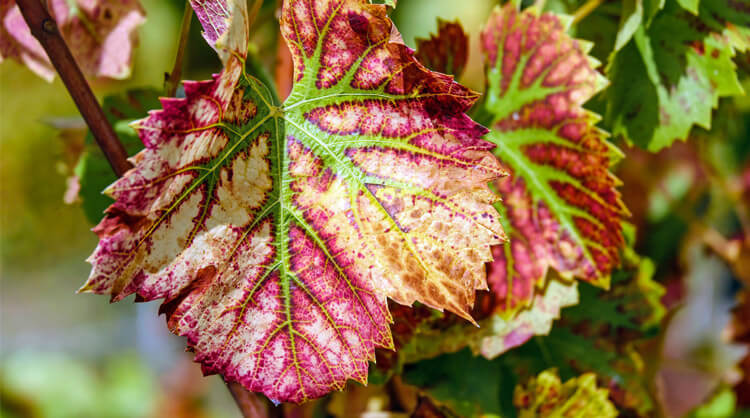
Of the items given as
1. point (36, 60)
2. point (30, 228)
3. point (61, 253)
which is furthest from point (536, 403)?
point (61, 253)

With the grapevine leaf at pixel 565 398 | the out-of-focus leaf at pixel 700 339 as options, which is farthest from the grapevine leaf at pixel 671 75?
the out-of-focus leaf at pixel 700 339

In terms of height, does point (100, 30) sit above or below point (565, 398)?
above

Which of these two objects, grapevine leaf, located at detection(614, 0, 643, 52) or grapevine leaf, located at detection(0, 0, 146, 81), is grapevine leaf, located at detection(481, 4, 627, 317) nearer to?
grapevine leaf, located at detection(614, 0, 643, 52)

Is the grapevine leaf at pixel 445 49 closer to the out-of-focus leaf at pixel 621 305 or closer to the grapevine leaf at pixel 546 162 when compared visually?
the grapevine leaf at pixel 546 162

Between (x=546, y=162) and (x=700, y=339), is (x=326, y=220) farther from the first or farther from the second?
(x=700, y=339)

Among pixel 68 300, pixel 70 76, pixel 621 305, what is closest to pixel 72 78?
pixel 70 76

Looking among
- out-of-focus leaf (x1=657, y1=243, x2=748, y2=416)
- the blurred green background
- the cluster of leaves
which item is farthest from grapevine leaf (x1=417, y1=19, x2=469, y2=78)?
out-of-focus leaf (x1=657, y1=243, x2=748, y2=416)
